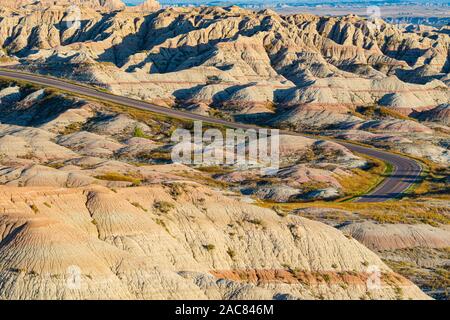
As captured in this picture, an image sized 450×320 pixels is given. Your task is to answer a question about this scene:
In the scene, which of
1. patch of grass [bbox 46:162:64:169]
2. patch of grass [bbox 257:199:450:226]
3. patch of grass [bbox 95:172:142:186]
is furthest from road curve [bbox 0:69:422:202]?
patch of grass [bbox 46:162:64:169]

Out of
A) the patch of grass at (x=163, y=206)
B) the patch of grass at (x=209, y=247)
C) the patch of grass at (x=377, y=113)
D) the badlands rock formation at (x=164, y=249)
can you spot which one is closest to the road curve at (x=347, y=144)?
the patch of grass at (x=377, y=113)

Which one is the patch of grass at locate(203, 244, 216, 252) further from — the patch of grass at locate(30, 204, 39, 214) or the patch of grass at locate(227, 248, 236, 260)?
the patch of grass at locate(30, 204, 39, 214)

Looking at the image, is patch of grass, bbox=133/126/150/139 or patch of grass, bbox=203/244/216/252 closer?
patch of grass, bbox=203/244/216/252

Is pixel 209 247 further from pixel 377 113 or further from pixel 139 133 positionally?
pixel 377 113

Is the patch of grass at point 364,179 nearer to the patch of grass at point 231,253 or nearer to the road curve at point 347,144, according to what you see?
the road curve at point 347,144

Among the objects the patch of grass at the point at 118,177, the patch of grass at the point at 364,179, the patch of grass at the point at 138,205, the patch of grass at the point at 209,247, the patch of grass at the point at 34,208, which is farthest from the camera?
the patch of grass at the point at 364,179

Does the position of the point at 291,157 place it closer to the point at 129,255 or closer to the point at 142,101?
the point at 142,101
